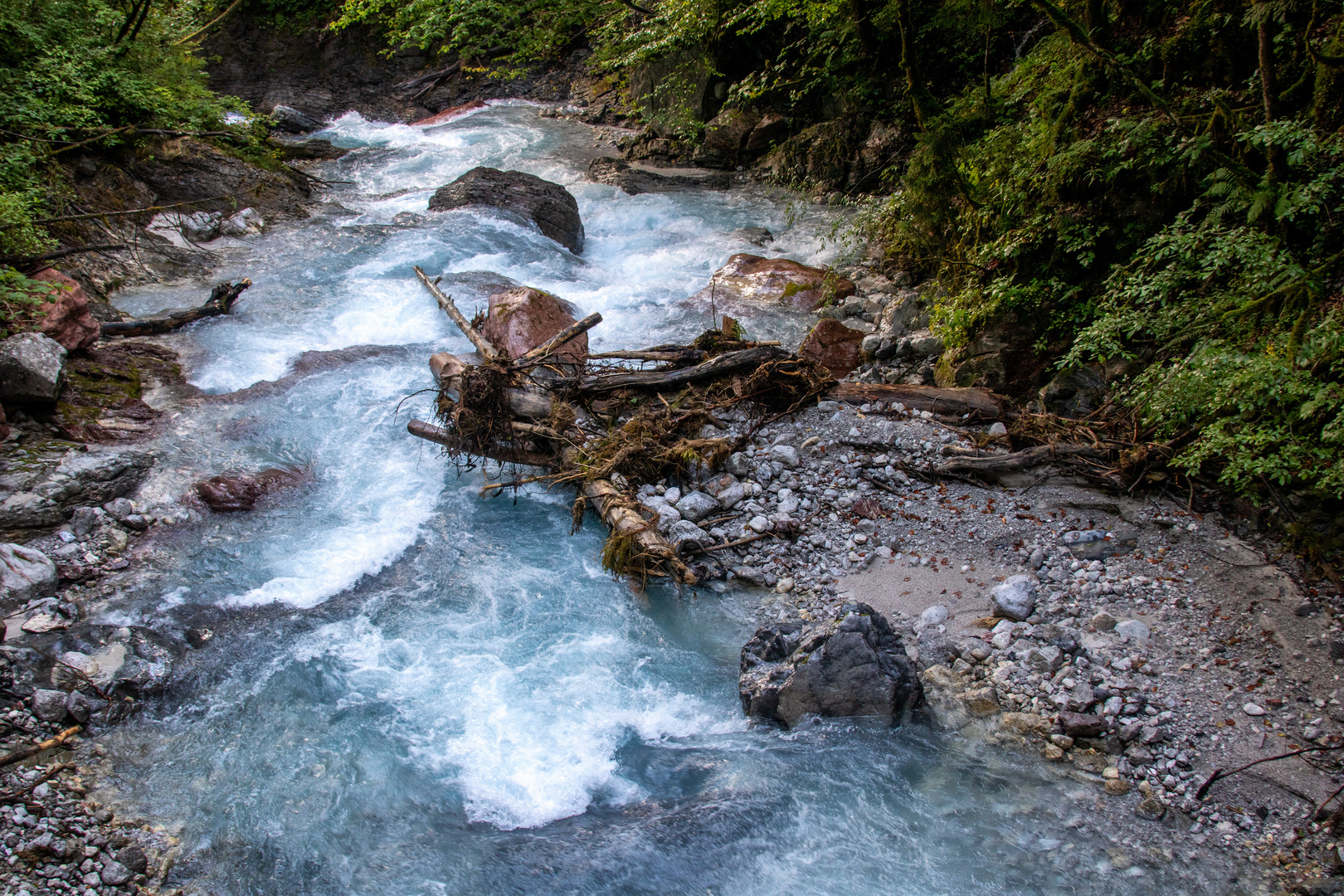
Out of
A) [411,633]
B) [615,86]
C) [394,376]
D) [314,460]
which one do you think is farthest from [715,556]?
[615,86]

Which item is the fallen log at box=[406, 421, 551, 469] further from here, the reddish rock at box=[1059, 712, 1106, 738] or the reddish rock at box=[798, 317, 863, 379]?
the reddish rock at box=[1059, 712, 1106, 738]

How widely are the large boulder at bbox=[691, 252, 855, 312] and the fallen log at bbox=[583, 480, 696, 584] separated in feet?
13.6

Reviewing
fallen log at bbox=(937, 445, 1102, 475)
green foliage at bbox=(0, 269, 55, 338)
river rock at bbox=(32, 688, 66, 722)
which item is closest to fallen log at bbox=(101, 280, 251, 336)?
green foliage at bbox=(0, 269, 55, 338)

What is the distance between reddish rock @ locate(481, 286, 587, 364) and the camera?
312 inches

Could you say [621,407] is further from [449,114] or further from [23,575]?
[449,114]

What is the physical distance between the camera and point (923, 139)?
6.92m

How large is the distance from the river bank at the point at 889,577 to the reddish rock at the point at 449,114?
14.1 m

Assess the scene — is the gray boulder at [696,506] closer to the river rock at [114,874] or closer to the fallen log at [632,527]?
the fallen log at [632,527]

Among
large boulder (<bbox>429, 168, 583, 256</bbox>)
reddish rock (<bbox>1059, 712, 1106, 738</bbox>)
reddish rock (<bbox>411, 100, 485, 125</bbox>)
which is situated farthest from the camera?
reddish rock (<bbox>411, 100, 485, 125</bbox>)

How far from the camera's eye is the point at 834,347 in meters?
7.55

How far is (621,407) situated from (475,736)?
3446 mm

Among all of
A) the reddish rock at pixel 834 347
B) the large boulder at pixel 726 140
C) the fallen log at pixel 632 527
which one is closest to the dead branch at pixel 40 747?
the fallen log at pixel 632 527

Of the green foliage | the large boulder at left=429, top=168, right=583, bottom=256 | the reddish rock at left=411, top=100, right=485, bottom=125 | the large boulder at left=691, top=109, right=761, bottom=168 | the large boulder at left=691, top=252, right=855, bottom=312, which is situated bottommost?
the green foliage

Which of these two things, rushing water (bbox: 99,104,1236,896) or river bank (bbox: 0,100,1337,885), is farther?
river bank (bbox: 0,100,1337,885)
